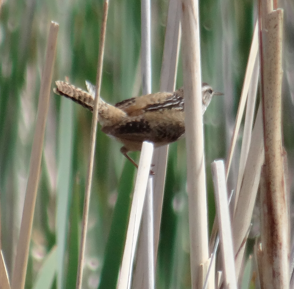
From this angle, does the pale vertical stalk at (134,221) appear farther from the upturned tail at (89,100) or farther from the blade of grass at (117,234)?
the upturned tail at (89,100)

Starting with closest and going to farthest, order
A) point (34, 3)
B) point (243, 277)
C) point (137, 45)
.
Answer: point (243, 277), point (137, 45), point (34, 3)

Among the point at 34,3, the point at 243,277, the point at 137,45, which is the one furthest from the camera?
the point at 34,3

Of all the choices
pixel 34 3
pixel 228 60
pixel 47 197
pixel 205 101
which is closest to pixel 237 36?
pixel 228 60

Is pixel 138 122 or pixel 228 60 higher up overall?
pixel 228 60

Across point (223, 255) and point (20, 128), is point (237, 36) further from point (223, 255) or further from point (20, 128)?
point (223, 255)

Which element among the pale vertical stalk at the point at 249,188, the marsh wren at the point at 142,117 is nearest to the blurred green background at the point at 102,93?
the marsh wren at the point at 142,117

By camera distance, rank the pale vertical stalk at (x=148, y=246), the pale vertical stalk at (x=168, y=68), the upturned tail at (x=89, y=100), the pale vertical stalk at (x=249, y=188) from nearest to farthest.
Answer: the pale vertical stalk at (x=249, y=188) → the pale vertical stalk at (x=148, y=246) → the pale vertical stalk at (x=168, y=68) → the upturned tail at (x=89, y=100)

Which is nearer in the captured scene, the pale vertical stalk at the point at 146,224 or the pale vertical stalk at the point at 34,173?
the pale vertical stalk at the point at 34,173

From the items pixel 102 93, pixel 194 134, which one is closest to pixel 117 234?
pixel 194 134
